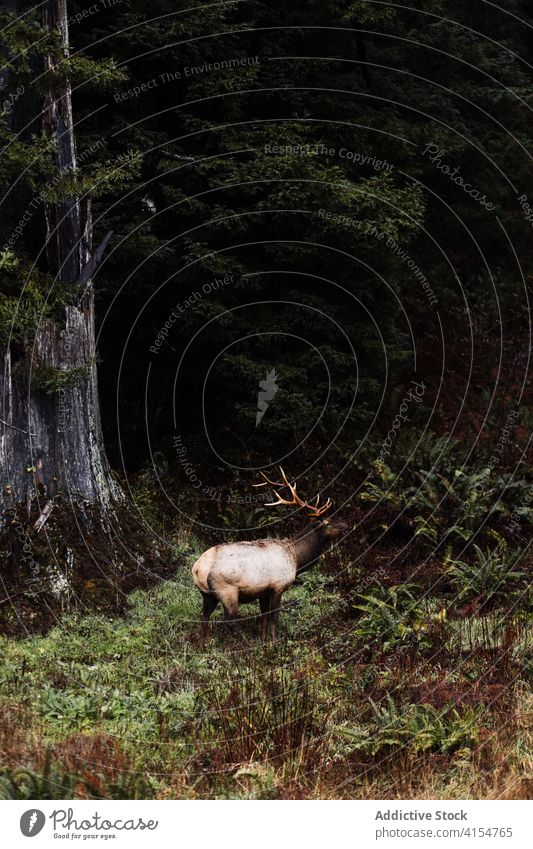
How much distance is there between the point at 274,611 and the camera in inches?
352

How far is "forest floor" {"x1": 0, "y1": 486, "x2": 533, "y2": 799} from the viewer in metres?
6.62

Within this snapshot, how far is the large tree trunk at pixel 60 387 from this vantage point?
34.4ft

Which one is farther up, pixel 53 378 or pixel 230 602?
pixel 53 378

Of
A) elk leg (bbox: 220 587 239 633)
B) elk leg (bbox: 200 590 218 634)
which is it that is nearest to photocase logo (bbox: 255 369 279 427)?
elk leg (bbox: 200 590 218 634)

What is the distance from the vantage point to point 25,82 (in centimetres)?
1093

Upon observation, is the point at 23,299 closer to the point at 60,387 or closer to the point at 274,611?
the point at 60,387

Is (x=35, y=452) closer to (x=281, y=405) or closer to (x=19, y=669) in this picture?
(x=19, y=669)

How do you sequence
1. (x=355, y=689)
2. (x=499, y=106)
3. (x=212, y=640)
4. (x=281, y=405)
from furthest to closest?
(x=499, y=106) → (x=281, y=405) → (x=212, y=640) → (x=355, y=689)

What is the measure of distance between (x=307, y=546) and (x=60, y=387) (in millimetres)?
3629

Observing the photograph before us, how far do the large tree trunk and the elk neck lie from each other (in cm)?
332

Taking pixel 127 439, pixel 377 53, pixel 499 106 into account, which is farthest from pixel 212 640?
pixel 499 106

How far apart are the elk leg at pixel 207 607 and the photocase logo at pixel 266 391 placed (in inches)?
182

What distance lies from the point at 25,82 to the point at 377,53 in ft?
25.4
